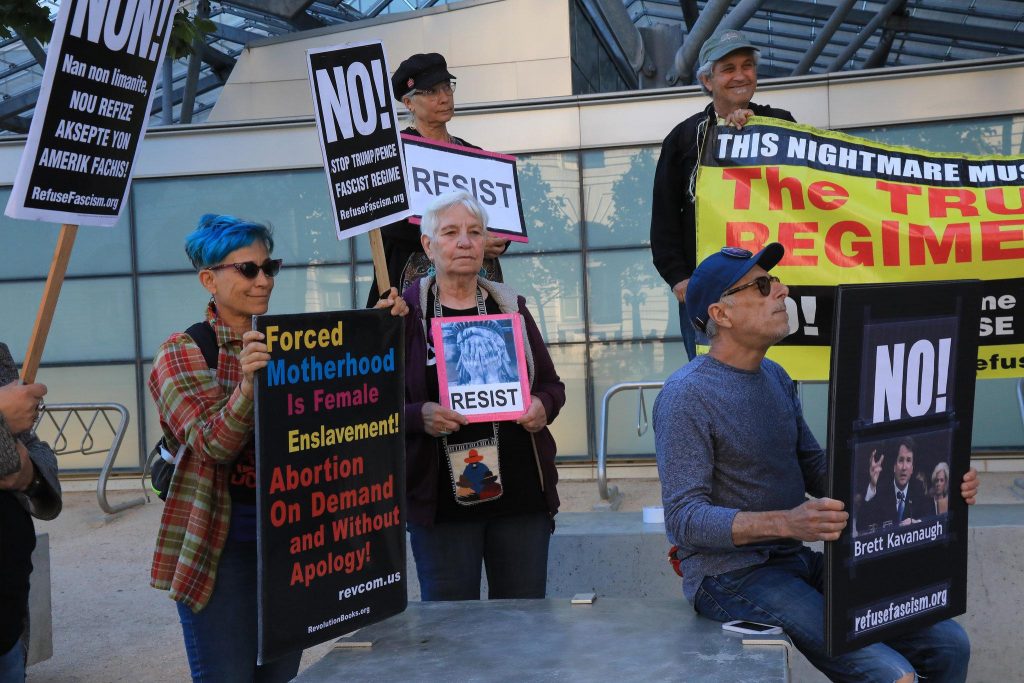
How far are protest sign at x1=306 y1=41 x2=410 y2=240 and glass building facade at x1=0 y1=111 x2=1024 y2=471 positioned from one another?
9.66 m

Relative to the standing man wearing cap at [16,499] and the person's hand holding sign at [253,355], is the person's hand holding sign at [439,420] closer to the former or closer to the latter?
the person's hand holding sign at [253,355]

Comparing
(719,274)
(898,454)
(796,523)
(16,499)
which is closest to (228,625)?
(16,499)

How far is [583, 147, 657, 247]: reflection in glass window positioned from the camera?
1336cm

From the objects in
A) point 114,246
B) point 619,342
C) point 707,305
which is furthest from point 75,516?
point 707,305

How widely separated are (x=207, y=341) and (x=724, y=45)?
2567 mm

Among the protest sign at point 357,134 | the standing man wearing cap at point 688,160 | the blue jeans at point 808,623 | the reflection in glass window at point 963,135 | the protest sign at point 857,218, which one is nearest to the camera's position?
the blue jeans at point 808,623

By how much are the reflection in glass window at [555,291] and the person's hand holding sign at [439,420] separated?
9.64m

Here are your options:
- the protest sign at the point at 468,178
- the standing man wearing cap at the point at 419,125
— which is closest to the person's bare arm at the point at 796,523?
the standing man wearing cap at the point at 419,125

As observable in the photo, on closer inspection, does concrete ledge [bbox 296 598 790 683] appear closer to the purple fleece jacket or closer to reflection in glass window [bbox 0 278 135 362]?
the purple fleece jacket

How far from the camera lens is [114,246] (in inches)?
567

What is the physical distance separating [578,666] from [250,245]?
58.9 inches

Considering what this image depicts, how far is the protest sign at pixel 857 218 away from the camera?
539cm

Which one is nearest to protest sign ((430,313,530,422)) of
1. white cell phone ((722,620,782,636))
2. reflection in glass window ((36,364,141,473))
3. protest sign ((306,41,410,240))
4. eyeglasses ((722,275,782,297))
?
protest sign ((306,41,410,240))

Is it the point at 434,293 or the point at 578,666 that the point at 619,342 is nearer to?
the point at 434,293
